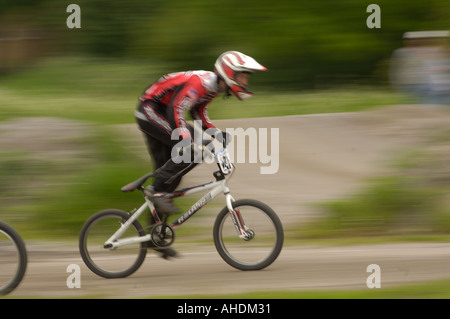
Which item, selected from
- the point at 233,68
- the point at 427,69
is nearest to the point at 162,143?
the point at 233,68

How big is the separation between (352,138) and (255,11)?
4.76 metres

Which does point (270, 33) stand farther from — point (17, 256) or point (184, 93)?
point (17, 256)

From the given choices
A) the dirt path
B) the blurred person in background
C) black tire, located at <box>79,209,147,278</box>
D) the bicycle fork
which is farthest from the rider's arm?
the blurred person in background

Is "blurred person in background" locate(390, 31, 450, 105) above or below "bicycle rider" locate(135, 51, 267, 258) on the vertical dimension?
above

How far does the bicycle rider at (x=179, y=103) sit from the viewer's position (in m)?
6.21

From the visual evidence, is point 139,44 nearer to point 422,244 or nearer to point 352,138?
point 352,138

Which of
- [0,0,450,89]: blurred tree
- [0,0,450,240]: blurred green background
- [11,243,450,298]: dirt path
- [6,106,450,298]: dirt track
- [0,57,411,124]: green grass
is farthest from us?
[0,0,450,89]: blurred tree

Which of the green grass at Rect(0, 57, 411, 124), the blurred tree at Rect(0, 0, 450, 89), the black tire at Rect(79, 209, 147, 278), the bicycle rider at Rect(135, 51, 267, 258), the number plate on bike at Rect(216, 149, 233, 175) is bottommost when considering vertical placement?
the black tire at Rect(79, 209, 147, 278)

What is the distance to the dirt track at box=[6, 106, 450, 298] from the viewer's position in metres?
6.17

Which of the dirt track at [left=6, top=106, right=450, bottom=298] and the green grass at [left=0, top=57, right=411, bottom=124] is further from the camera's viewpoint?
the green grass at [left=0, top=57, right=411, bottom=124]

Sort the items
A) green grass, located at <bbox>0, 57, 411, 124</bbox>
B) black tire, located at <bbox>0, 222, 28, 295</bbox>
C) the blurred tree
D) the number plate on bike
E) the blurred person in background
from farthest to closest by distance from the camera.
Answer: the blurred tree, the blurred person in background, green grass, located at <bbox>0, 57, 411, 124</bbox>, the number plate on bike, black tire, located at <bbox>0, 222, 28, 295</bbox>

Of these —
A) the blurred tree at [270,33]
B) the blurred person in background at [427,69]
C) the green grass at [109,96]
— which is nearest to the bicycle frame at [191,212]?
the green grass at [109,96]

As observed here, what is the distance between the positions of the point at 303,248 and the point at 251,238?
1420 mm

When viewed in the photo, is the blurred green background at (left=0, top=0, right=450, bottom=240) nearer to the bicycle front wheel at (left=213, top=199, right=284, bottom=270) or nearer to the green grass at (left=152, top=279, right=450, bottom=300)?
the bicycle front wheel at (left=213, top=199, right=284, bottom=270)
